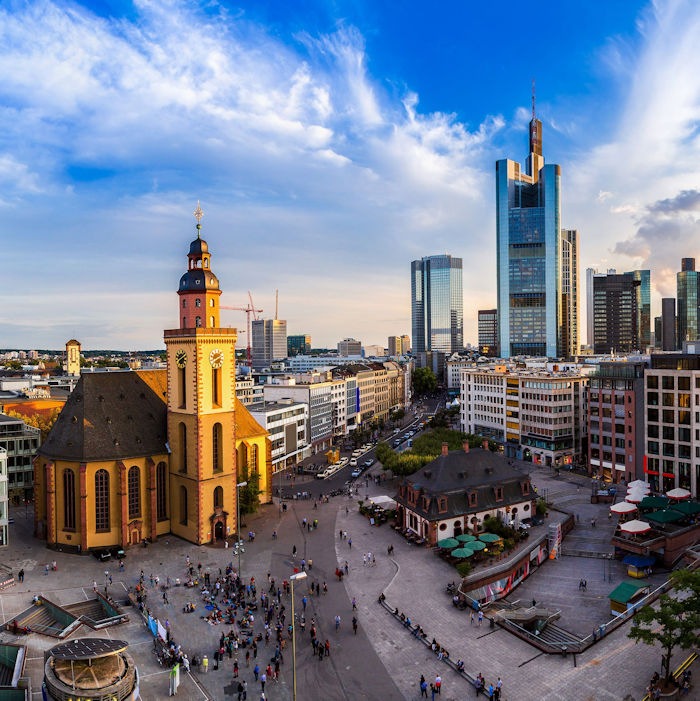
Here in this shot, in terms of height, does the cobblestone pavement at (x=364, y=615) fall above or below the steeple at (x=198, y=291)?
below

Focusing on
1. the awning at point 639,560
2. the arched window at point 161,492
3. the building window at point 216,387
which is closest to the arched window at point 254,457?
the arched window at point 161,492

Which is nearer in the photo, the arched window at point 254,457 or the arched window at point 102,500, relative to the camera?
the arched window at point 102,500

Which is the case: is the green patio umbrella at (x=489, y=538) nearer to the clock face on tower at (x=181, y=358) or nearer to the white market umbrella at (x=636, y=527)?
the white market umbrella at (x=636, y=527)

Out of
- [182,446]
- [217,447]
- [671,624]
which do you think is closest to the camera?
[671,624]

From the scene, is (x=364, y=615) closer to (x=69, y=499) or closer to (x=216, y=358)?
(x=216, y=358)

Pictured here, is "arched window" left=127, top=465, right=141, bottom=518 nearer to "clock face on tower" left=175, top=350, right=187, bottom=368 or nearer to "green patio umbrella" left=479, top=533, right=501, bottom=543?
"clock face on tower" left=175, top=350, right=187, bottom=368

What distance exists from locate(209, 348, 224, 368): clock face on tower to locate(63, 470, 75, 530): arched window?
1760cm

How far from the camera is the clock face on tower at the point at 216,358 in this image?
6362 cm

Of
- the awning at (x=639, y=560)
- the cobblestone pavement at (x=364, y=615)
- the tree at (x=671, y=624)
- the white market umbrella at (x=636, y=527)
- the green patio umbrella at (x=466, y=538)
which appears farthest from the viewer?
the white market umbrella at (x=636, y=527)

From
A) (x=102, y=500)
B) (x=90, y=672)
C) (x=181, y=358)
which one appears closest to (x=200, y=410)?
(x=181, y=358)

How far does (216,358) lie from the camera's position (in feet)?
210

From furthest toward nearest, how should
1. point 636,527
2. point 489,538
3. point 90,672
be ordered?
point 636,527, point 489,538, point 90,672

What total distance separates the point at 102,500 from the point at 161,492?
6.23 metres

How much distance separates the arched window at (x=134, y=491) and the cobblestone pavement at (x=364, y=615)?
13.1ft
